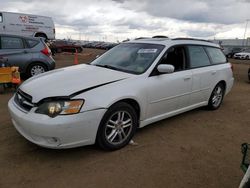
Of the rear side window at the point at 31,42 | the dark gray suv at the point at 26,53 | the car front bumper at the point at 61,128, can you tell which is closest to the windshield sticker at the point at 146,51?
the car front bumper at the point at 61,128

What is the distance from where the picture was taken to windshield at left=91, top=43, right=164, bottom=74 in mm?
4195

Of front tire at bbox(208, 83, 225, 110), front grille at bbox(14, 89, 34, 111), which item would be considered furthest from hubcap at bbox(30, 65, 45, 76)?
front tire at bbox(208, 83, 225, 110)

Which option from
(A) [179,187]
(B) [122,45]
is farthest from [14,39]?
(A) [179,187]

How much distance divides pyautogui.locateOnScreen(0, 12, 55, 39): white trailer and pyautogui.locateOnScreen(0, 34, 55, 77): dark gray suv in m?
14.4

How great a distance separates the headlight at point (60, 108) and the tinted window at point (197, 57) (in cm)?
263

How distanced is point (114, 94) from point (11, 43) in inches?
248

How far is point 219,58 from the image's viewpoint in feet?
19.5

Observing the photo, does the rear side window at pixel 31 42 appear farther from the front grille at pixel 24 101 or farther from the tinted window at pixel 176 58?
the tinted window at pixel 176 58

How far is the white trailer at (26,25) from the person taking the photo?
69.8 feet

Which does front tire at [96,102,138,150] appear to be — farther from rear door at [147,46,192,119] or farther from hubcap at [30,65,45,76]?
hubcap at [30,65,45,76]

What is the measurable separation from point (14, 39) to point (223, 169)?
25.0 feet

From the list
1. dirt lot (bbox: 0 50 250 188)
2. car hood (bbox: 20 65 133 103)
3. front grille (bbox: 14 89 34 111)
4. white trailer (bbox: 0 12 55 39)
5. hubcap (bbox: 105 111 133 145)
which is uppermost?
white trailer (bbox: 0 12 55 39)

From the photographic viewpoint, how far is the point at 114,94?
349 centimetres

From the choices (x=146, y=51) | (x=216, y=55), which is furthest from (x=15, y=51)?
(x=216, y=55)
